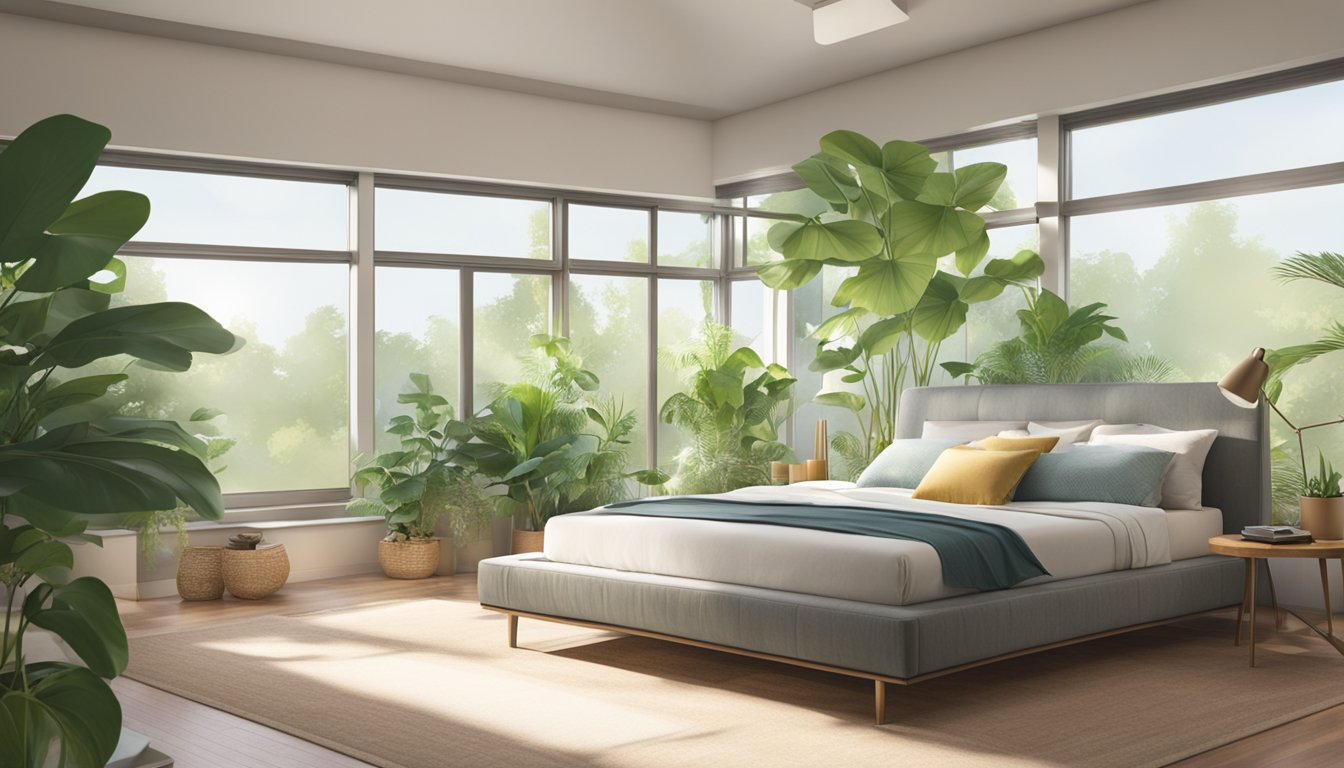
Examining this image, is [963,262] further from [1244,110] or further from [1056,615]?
[1056,615]

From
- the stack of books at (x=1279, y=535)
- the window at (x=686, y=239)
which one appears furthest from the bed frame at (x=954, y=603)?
the window at (x=686, y=239)

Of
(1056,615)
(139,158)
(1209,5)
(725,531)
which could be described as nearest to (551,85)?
(139,158)

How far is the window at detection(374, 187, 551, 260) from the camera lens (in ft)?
28.2

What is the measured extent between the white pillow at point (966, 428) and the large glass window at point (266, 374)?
3927 mm

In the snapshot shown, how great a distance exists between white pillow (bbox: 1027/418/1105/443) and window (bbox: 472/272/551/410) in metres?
3.80

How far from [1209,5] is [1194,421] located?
2.31m

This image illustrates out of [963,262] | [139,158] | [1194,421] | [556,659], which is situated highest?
[139,158]

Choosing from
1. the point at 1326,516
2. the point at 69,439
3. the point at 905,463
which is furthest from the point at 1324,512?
the point at 69,439

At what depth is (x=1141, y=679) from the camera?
4.86 meters

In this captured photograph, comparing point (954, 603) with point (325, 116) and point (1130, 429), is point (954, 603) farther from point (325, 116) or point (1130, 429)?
point (325, 116)

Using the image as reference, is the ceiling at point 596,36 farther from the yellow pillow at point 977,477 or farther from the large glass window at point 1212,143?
the yellow pillow at point 977,477

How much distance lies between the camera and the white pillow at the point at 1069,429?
21.3 feet

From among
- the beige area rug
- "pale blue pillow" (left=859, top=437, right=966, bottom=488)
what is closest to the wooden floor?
the beige area rug

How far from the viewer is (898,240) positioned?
7203 millimetres
